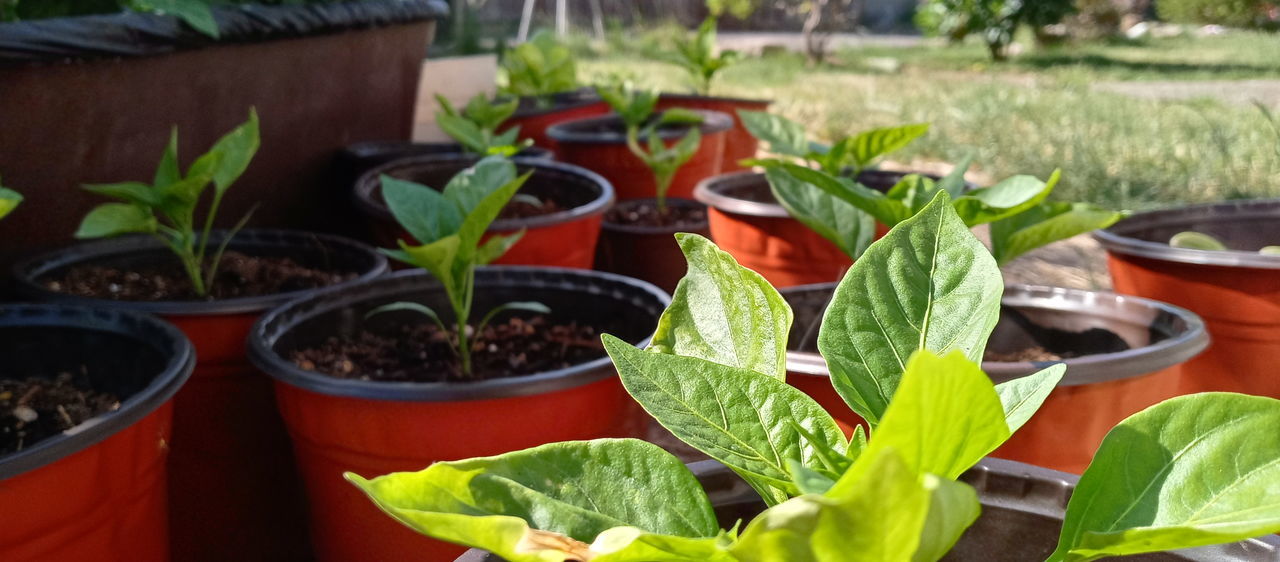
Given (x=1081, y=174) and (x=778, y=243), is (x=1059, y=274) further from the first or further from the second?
(x=778, y=243)

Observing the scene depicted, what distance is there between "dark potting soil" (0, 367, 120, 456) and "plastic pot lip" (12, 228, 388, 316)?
140 millimetres

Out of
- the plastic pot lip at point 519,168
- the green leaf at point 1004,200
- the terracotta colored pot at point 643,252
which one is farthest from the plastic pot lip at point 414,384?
the terracotta colored pot at point 643,252

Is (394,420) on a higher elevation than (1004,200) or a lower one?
lower

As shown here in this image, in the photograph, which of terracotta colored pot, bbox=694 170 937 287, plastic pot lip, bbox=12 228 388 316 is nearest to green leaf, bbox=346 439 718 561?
plastic pot lip, bbox=12 228 388 316

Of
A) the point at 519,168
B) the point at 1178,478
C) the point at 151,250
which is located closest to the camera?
the point at 1178,478

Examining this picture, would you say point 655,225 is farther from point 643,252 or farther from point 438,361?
point 438,361

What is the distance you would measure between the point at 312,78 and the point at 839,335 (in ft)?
5.75

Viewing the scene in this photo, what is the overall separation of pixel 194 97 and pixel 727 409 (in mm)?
1449

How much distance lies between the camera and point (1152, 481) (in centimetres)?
47

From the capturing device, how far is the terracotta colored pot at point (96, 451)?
848 millimetres

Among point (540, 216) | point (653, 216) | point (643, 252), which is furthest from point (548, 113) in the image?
point (540, 216)

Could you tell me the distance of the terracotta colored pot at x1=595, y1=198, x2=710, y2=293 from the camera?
2.46 meters

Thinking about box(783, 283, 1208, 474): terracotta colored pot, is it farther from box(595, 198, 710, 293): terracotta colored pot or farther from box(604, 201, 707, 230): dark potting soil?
box(604, 201, 707, 230): dark potting soil

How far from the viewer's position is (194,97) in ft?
5.48
